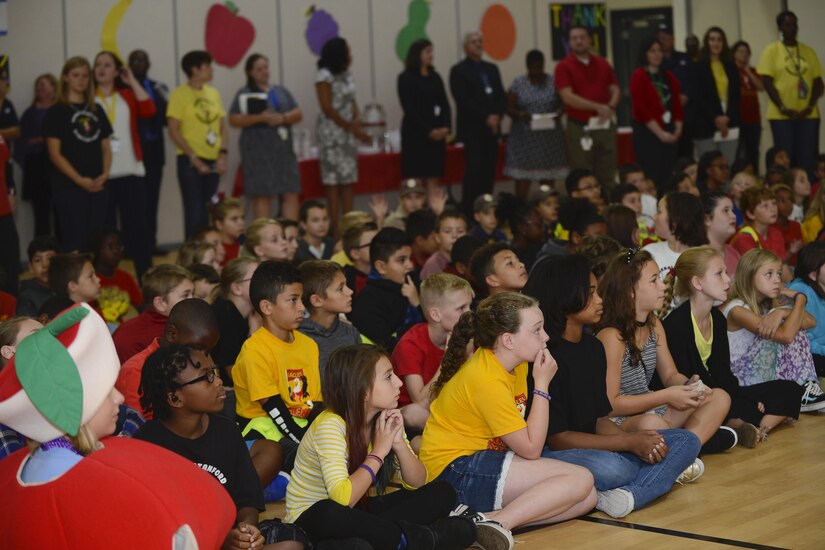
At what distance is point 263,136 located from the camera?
9.73 metres

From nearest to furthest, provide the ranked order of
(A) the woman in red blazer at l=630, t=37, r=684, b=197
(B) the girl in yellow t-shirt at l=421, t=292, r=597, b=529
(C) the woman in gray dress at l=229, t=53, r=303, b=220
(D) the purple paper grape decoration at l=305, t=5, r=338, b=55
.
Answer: (B) the girl in yellow t-shirt at l=421, t=292, r=597, b=529 < (C) the woman in gray dress at l=229, t=53, r=303, b=220 < (A) the woman in red blazer at l=630, t=37, r=684, b=197 < (D) the purple paper grape decoration at l=305, t=5, r=338, b=55

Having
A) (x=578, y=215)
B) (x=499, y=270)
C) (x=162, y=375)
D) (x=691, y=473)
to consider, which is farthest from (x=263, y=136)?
(x=162, y=375)

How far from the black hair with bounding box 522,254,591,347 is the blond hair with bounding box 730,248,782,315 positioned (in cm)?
128

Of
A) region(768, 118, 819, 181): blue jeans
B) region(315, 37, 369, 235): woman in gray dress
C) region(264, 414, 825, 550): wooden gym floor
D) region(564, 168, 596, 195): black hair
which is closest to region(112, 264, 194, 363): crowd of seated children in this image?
region(264, 414, 825, 550): wooden gym floor

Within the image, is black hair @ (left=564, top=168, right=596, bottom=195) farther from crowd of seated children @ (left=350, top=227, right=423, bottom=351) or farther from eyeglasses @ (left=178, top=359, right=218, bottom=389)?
eyeglasses @ (left=178, top=359, right=218, bottom=389)

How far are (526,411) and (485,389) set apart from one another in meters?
0.40

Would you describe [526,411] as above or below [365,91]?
below

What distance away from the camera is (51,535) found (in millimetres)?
2441

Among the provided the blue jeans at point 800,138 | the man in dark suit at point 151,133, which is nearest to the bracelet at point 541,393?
the man in dark suit at point 151,133

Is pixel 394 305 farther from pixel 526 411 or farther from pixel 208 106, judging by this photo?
pixel 208 106

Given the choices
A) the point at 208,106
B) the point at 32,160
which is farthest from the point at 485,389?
the point at 32,160

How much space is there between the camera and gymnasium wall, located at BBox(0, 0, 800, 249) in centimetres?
982

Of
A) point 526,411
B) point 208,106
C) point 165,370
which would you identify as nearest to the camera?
point 165,370

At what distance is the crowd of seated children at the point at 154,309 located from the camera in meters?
4.87
